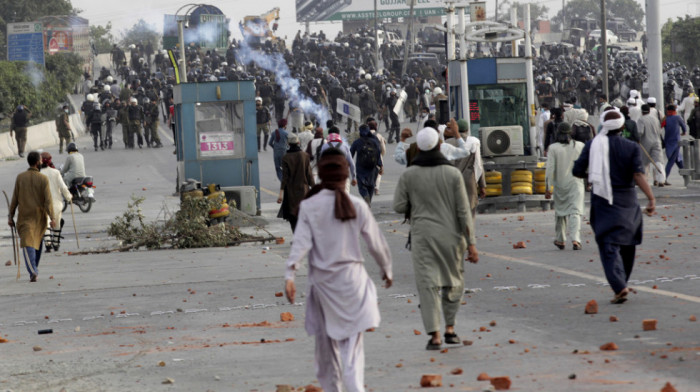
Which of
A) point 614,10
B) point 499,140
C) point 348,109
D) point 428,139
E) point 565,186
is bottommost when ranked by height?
point 565,186

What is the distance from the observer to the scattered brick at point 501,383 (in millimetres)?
6863

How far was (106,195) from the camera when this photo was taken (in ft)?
89.7

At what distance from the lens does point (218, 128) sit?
22000mm

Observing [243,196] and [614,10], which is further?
[614,10]

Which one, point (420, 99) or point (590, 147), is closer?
point (590, 147)

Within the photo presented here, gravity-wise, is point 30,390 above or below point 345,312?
below

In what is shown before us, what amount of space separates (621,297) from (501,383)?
3349 millimetres

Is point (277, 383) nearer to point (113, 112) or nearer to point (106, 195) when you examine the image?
point (106, 195)

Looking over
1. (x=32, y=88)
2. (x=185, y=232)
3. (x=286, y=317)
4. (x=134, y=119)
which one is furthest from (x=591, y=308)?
(x=32, y=88)

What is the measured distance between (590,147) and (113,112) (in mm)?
32895

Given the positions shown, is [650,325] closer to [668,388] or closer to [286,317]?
[668,388]

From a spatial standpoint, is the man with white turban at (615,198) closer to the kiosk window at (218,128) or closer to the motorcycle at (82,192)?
the kiosk window at (218,128)

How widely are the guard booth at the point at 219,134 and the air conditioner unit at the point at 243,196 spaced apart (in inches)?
14.9

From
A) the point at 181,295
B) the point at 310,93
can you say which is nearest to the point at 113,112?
the point at 310,93
